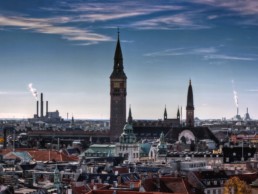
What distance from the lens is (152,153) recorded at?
158m

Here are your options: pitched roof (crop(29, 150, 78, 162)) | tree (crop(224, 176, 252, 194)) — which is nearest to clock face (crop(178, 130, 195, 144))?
pitched roof (crop(29, 150, 78, 162))

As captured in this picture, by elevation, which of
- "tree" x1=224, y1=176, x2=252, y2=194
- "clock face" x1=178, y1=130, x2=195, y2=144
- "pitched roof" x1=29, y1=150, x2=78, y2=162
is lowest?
"tree" x1=224, y1=176, x2=252, y2=194

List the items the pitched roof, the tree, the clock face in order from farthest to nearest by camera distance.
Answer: the clock face < the pitched roof < the tree

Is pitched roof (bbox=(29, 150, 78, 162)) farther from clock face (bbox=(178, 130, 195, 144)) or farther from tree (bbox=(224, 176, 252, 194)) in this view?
tree (bbox=(224, 176, 252, 194))

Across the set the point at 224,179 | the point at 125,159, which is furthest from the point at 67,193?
the point at 125,159

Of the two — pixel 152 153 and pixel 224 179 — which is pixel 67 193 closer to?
pixel 224 179

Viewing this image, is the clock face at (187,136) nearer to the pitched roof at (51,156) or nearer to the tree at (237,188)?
the pitched roof at (51,156)

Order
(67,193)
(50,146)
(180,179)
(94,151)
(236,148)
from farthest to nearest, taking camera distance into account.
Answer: (50,146)
(94,151)
(236,148)
(180,179)
(67,193)

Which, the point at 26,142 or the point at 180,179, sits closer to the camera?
the point at 180,179

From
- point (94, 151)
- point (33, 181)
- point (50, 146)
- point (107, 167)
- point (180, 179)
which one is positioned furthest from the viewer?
point (50, 146)

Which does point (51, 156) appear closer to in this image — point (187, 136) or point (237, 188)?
point (237, 188)

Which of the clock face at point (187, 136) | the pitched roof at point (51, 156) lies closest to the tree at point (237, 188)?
the pitched roof at point (51, 156)

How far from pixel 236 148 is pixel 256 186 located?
215 feet

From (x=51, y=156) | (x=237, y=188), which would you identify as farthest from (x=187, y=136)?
(x=237, y=188)
